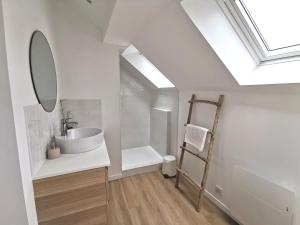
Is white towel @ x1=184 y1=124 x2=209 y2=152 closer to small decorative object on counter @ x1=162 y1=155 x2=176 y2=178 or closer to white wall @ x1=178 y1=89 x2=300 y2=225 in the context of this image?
white wall @ x1=178 y1=89 x2=300 y2=225

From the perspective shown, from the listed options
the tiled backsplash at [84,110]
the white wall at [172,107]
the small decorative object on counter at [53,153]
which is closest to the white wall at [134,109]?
the white wall at [172,107]

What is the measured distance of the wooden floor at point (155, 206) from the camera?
166cm

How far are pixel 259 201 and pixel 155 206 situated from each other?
105 cm

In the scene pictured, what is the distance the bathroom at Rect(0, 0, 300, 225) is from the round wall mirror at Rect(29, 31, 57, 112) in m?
0.01

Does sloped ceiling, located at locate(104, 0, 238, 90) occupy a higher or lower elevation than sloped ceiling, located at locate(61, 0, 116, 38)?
lower

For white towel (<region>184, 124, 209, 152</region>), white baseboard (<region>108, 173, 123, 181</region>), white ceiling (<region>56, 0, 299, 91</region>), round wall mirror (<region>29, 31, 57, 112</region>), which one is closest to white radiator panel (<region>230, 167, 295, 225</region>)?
white towel (<region>184, 124, 209, 152</region>)

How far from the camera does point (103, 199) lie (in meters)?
1.32

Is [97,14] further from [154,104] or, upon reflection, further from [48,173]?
[154,104]

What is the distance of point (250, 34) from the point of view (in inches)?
51.1

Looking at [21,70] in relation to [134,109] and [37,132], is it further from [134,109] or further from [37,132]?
[134,109]

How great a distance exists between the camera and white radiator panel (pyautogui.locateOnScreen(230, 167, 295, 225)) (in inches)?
44.8

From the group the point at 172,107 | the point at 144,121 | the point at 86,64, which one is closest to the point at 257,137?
the point at 172,107

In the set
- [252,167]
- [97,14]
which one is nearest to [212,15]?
[97,14]

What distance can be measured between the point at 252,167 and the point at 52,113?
1.94 meters
